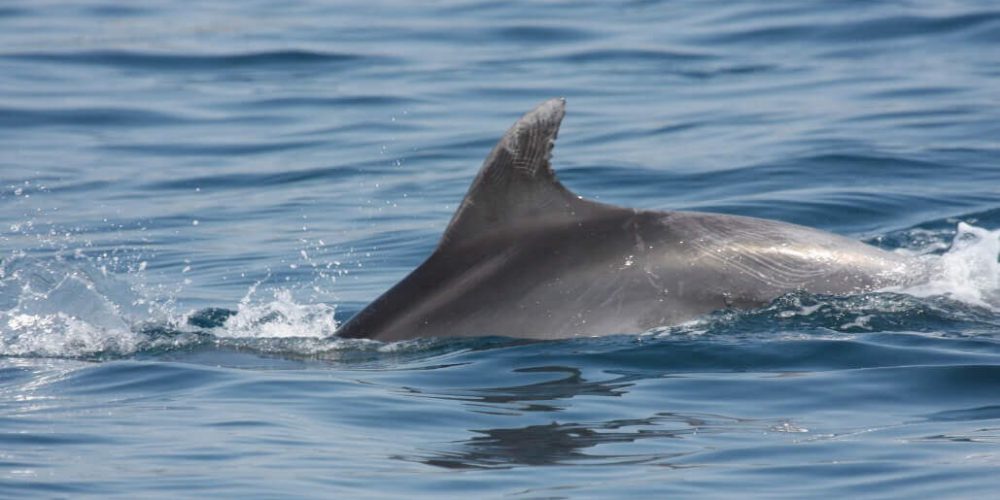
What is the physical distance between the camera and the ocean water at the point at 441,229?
25.8 feet

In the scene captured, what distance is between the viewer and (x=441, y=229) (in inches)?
639

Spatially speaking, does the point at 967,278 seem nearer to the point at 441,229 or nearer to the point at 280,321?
the point at 280,321

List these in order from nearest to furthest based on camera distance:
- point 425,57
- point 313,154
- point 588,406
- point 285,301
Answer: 1. point 588,406
2. point 285,301
3. point 313,154
4. point 425,57

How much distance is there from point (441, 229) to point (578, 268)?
6813 mm

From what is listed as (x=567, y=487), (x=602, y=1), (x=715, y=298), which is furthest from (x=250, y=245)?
(x=602, y=1)

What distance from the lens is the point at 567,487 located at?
7191 millimetres

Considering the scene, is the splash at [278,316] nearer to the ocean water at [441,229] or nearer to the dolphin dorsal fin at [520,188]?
the ocean water at [441,229]

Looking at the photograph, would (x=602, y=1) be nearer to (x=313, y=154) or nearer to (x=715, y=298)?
(x=313, y=154)

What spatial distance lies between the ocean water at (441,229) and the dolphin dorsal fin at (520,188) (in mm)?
695

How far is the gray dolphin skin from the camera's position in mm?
9453

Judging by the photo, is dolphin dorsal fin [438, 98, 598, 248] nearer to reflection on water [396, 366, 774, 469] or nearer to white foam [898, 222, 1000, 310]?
reflection on water [396, 366, 774, 469]

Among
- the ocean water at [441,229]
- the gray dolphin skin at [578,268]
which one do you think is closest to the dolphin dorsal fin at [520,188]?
the gray dolphin skin at [578,268]

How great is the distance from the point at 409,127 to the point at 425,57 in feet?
17.6

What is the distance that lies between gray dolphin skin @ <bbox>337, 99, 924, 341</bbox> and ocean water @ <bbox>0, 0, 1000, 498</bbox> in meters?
0.14
